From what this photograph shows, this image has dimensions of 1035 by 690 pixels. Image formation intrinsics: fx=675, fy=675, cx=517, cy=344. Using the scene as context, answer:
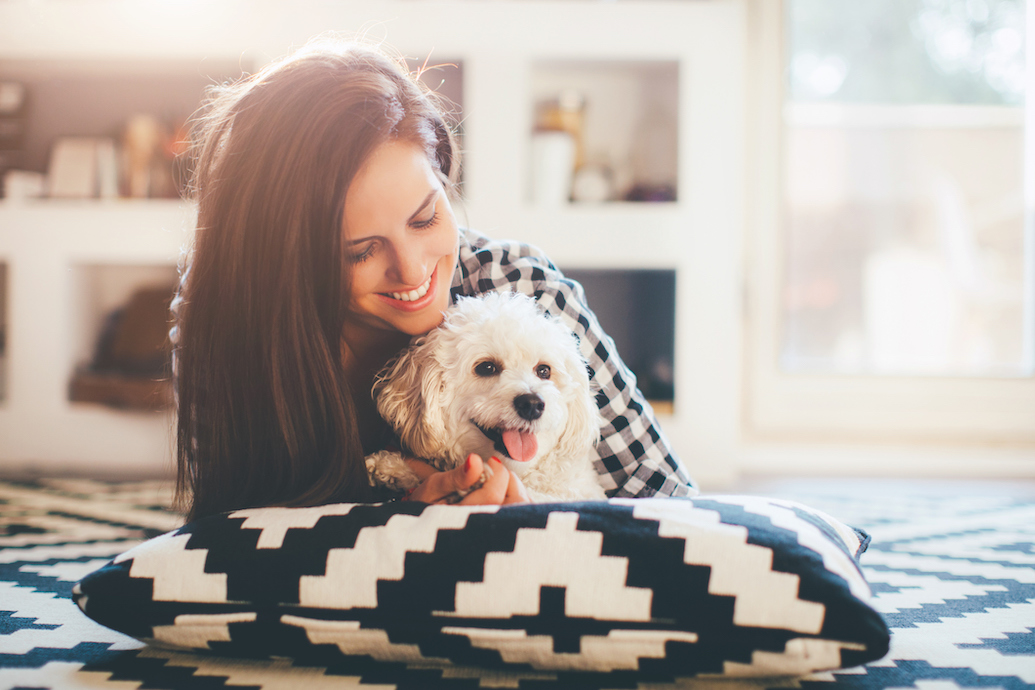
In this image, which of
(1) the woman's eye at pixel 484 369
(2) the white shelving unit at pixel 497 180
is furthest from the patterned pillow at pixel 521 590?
(2) the white shelving unit at pixel 497 180

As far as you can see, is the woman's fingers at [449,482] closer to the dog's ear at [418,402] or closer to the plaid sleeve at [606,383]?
the dog's ear at [418,402]

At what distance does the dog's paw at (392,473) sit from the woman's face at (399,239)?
0.64 feet

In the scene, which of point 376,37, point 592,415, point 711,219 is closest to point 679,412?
point 711,219

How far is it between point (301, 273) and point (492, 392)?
303 mm

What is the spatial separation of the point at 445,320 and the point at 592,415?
26 cm

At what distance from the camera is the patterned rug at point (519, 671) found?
71 centimetres

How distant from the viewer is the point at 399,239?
936 mm

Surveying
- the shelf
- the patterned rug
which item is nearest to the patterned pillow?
the patterned rug

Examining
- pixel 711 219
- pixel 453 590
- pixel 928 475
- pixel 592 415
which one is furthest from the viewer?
pixel 928 475

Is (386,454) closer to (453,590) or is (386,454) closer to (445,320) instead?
(445,320)

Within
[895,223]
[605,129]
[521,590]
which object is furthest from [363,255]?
[895,223]

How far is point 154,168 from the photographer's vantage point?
247 cm

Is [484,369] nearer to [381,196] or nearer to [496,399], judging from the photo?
[496,399]

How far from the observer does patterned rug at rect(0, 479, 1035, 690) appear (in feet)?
2.34
